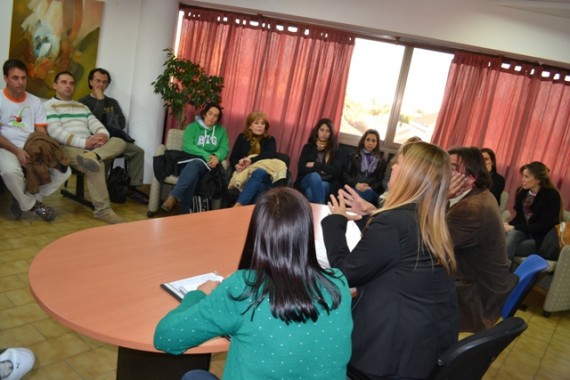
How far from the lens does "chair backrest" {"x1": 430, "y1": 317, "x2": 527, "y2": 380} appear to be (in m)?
1.25

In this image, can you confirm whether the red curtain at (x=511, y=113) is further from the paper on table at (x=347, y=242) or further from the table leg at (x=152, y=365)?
the table leg at (x=152, y=365)

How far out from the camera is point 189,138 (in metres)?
4.50

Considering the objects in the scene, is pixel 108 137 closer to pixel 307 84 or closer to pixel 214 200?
pixel 214 200

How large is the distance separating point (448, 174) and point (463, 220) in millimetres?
604

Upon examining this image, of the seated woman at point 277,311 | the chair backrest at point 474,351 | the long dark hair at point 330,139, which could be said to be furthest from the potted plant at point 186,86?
the chair backrest at point 474,351

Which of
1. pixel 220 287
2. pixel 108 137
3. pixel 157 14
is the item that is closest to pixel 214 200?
pixel 108 137

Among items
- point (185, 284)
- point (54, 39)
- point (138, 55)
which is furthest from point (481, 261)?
point (54, 39)

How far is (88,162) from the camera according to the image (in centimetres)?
396

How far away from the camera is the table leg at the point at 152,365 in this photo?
162 centimetres

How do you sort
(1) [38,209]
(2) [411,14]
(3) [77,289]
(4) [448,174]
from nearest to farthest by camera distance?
(3) [77,289] < (4) [448,174] < (1) [38,209] < (2) [411,14]

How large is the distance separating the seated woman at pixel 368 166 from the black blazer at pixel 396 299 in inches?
129

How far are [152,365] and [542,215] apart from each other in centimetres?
356

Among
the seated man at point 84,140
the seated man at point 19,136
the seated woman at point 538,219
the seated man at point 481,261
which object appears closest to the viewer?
the seated man at point 481,261

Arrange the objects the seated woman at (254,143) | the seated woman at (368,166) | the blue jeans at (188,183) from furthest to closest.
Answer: the seated woman at (368,166)
the seated woman at (254,143)
the blue jeans at (188,183)
